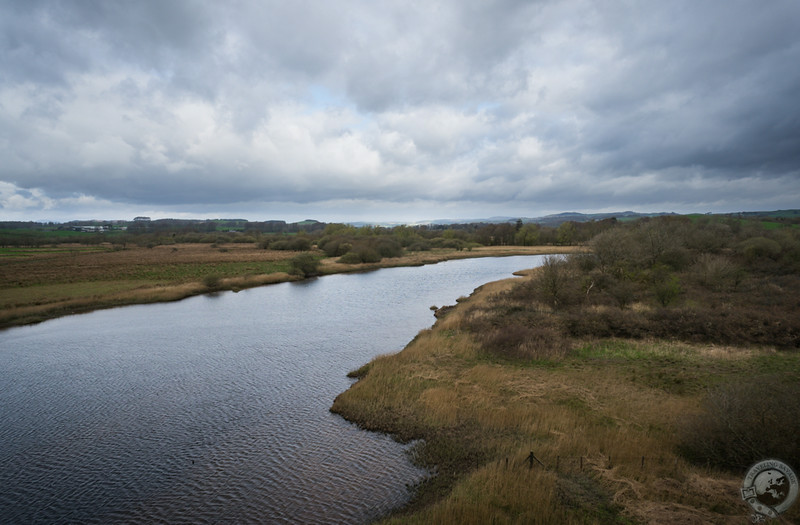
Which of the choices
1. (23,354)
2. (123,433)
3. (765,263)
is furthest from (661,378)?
(765,263)

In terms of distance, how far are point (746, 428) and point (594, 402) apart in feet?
17.2

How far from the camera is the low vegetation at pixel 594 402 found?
8555 mm

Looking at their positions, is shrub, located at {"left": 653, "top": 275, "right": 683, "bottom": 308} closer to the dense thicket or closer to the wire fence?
the dense thicket

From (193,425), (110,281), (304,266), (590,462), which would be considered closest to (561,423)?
(590,462)

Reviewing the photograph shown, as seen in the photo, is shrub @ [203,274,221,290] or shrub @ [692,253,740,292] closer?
shrub @ [692,253,740,292]

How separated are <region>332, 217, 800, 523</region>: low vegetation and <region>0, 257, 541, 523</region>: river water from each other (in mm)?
1903

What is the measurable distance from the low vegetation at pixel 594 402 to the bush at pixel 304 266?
34.2 metres

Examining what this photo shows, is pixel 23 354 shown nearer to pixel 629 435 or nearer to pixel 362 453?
pixel 362 453

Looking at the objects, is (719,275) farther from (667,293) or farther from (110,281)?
(110,281)

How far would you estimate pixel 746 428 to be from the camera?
888 centimetres

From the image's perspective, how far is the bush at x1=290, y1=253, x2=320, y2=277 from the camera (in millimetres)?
58625

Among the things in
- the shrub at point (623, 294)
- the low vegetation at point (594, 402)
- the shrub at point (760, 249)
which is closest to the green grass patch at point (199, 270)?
the low vegetation at point (594, 402)

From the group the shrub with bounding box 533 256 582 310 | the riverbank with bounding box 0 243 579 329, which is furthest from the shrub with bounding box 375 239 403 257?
the shrub with bounding box 533 256 582 310

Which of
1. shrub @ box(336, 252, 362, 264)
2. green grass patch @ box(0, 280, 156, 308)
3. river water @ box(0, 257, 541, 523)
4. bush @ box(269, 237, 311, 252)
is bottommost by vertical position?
river water @ box(0, 257, 541, 523)
